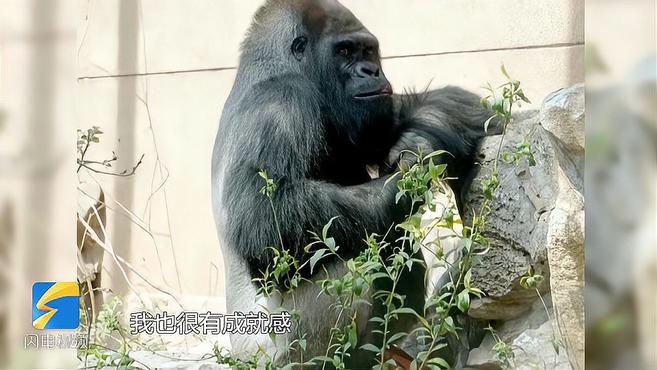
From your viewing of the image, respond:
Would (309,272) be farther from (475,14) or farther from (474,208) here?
(475,14)

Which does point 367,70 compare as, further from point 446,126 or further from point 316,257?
point 316,257

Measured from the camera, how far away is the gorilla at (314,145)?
316 cm

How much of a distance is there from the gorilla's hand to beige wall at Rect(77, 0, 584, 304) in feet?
0.69

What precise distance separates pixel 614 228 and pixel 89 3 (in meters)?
2.30

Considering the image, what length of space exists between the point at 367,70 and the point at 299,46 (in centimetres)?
Result: 30

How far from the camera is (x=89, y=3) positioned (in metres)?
3.43

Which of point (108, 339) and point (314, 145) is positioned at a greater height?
point (314, 145)

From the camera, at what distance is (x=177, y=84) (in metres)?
3.41

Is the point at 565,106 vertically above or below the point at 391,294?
above

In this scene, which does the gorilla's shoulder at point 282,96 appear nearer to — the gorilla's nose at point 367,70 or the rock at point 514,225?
the gorilla's nose at point 367,70

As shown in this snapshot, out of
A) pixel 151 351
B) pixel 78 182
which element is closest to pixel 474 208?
pixel 151 351

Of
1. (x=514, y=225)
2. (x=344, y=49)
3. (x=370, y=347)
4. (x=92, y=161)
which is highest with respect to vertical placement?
(x=344, y=49)

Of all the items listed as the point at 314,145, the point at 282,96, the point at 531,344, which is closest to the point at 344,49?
the point at 282,96

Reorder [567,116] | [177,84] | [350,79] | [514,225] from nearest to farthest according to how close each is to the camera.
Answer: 1. [567,116]
2. [514,225]
3. [350,79]
4. [177,84]
